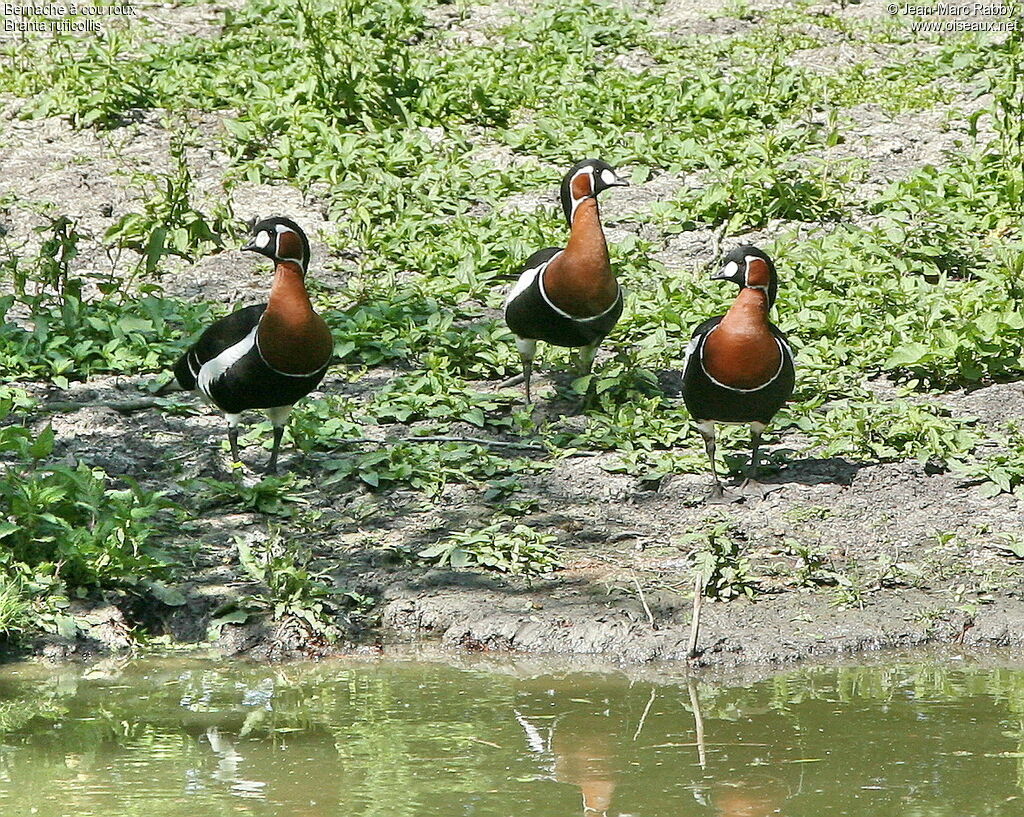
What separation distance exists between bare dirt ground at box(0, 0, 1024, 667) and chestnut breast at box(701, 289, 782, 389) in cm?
58

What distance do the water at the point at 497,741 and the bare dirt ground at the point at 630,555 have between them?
0.30m

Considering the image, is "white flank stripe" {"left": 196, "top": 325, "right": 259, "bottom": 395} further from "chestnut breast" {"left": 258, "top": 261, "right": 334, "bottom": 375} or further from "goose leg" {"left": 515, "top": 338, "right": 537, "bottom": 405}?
"goose leg" {"left": 515, "top": 338, "right": 537, "bottom": 405}

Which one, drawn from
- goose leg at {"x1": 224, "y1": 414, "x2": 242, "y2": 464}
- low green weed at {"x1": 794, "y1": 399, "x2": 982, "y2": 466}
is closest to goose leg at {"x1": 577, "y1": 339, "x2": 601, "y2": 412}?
low green weed at {"x1": 794, "y1": 399, "x2": 982, "y2": 466}

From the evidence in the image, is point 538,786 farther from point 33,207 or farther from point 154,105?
point 154,105

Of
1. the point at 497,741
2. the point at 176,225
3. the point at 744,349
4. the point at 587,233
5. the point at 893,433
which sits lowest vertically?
the point at 497,741

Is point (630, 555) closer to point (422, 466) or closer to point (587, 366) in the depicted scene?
point (422, 466)

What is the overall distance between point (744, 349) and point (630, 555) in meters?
1.09

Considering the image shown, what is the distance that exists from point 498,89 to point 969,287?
4.36 metres

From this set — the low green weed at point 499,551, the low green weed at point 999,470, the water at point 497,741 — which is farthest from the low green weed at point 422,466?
the low green weed at point 999,470

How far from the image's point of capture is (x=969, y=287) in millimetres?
9133

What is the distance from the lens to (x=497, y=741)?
188 inches

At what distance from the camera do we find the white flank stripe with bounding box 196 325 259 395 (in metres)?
7.13

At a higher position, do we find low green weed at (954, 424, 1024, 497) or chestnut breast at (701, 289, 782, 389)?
chestnut breast at (701, 289, 782, 389)

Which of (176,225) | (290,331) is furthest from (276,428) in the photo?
(176,225)
